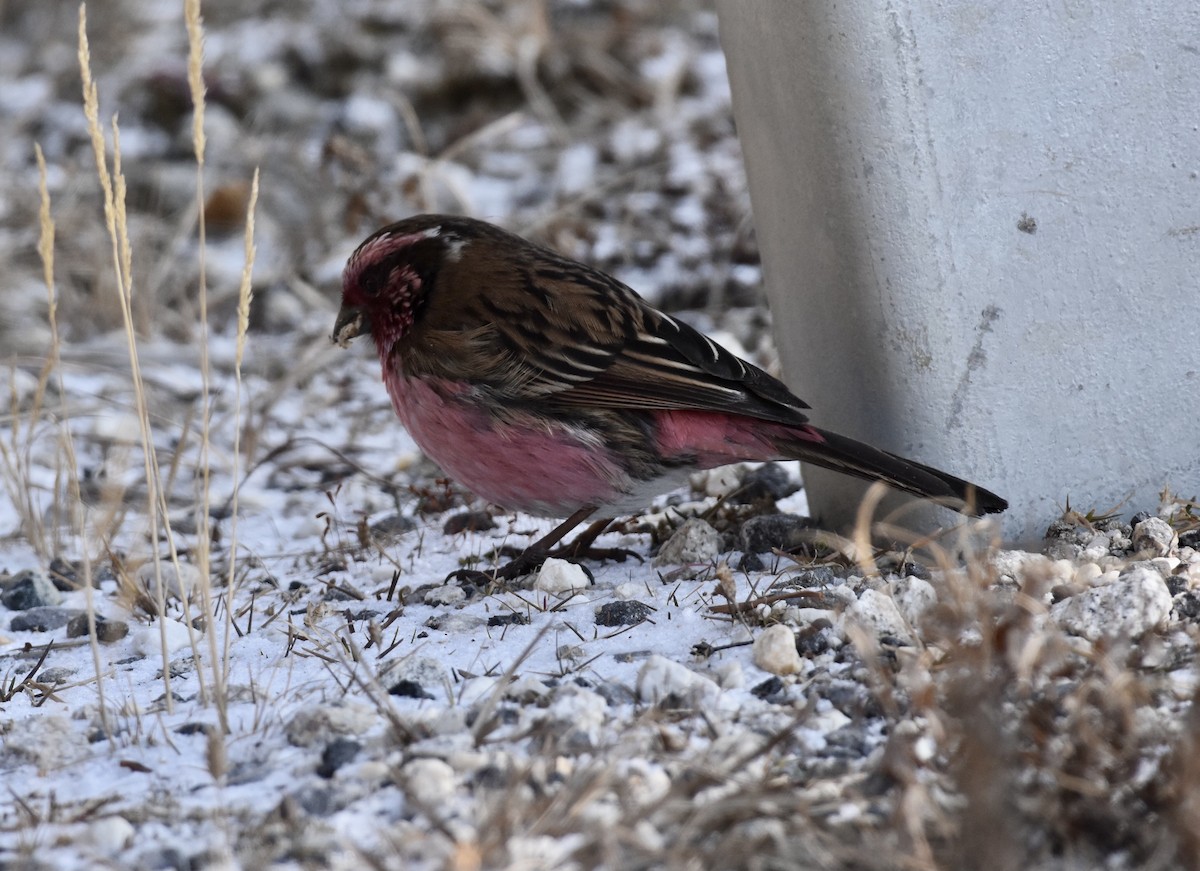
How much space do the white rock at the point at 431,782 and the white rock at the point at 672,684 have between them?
50cm

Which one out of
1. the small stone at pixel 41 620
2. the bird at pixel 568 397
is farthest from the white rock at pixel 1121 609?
the small stone at pixel 41 620

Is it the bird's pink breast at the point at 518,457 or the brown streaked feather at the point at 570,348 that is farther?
the bird's pink breast at the point at 518,457

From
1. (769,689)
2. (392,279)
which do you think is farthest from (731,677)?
(392,279)

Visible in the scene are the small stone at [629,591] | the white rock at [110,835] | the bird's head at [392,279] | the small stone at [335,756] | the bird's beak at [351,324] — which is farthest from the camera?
the bird's beak at [351,324]

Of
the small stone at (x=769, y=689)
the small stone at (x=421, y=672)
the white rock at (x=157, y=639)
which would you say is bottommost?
the small stone at (x=769, y=689)

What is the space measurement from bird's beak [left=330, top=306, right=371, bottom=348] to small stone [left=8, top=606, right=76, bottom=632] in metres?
1.16

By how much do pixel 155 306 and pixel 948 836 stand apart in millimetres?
5444

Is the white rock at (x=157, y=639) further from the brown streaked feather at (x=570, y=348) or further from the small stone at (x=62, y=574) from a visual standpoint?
the brown streaked feather at (x=570, y=348)

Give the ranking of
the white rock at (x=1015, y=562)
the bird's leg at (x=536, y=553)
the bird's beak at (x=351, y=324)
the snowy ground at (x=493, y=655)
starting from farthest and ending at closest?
the bird's beak at (x=351, y=324) → the bird's leg at (x=536, y=553) → the white rock at (x=1015, y=562) → the snowy ground at (x=493, y=655)

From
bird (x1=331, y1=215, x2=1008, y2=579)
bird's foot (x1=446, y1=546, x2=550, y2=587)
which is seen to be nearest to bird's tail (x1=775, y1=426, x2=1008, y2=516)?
bird (x1=331, y1=215, x2=1008, y2=579)

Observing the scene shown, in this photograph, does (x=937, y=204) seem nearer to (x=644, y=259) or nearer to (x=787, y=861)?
(x=787, y=861)

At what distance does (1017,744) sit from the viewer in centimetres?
239

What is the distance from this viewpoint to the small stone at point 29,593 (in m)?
4.15

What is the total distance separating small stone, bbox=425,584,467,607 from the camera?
379 cm
